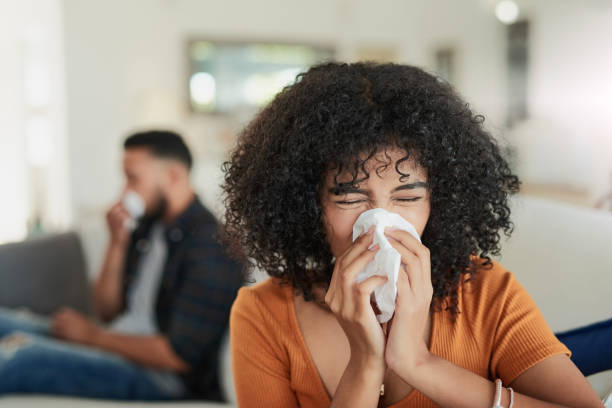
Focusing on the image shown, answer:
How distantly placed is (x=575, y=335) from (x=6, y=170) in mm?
4616

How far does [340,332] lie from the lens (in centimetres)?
101

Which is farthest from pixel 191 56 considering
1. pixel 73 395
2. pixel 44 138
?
pixel 73 395

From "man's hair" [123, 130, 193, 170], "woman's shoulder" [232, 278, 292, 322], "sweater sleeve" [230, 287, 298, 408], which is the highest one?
"man's hair" [123, 130, 193, 170]

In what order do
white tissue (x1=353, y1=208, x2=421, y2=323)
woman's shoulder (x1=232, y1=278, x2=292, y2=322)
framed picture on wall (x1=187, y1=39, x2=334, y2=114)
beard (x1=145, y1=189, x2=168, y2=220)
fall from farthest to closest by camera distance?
framed picture on wall (x1=187, y1=39, x2=334, y2=114), beard (x1=145, y1=189, x2=168, y2=220), woman's shoulder (x1=232, y1=278, x2=292, y2=322), white tissue (x1=353, y1=208, x2=421, y2=323)

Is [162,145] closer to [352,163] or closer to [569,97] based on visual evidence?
[352,163]

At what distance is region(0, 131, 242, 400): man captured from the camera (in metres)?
1.83

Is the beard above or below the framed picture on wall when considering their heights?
below

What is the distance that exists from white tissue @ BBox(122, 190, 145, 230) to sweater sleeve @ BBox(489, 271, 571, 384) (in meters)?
1.62

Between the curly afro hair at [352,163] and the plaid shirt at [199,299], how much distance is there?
0.78 meters

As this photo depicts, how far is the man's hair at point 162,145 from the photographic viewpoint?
88.3 inches

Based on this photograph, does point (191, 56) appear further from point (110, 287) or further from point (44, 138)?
point (110, 287)

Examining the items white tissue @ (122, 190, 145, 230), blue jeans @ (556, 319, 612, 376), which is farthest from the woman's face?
white tissue @ (122, 190, 145, 230)

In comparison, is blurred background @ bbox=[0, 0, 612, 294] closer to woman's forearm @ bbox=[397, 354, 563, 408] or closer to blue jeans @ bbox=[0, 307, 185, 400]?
blue jeans @ bbox=[0, 307, 185, 400]

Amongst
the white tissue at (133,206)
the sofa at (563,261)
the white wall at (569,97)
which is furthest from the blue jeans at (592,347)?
the white wall at (569,97)
